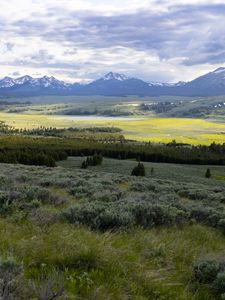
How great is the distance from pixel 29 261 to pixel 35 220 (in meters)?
2.78

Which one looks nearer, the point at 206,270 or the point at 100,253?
the point at 100,253

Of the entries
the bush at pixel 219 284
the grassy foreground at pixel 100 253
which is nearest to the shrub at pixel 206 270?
the grassy foreground at pixel 100 253

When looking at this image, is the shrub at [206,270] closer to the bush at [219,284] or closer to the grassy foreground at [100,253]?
the grassy foreground at [100,253]

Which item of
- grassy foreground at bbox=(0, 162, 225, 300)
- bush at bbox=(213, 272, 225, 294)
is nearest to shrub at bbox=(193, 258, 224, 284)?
grassy foreground at bbox=(0, 162, 225, 300)

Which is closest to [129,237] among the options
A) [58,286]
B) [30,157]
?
[58,286]

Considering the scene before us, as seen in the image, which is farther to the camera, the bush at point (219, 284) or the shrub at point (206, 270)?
the shrub at point (206, 270)

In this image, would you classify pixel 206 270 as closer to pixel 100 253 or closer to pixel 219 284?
pixel 219 284

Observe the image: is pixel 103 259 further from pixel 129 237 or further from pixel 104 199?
pixel 104 199

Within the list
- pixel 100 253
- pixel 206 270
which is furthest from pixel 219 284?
pixel 100 253

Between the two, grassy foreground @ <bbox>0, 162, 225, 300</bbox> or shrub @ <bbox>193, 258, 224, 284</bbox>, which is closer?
grassy foreground @ <bbox>0, 162, 225, 300</bbox>

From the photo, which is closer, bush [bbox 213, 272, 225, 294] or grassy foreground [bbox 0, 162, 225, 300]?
grassy foreground [bbox 0, 162, 225, 300]

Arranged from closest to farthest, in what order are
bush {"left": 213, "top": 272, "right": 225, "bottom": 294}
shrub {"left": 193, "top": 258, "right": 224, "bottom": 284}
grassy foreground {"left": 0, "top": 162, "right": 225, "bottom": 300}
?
grassy foreground {"left": 0, "top": 162, "right": 225, "bottom": 300} < bush {"left": 213, "top": 272, "right": 225, "bottom": 294} < shrub {"left": 193, "top": 258, "right": 224, "bottom": 284}

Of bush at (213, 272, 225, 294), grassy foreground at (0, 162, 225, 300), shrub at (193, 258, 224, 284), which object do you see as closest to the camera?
grassy foreground at (0, 162, 225, 300)

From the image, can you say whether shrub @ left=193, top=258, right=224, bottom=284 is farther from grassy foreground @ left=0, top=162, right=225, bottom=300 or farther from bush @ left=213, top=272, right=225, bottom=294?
bush @ left=213, top=272, right=225, bottom=294
